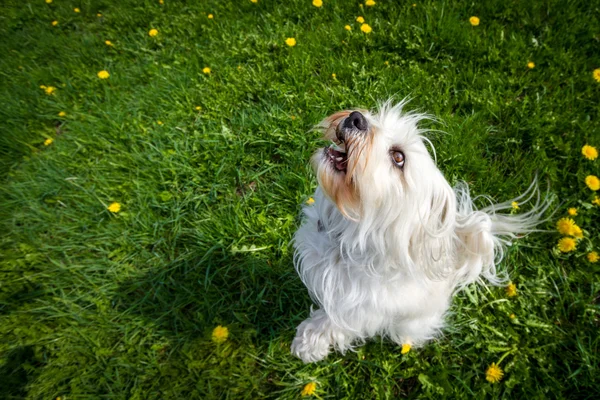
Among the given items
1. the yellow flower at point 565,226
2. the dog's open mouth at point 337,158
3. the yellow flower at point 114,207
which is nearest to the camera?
the dog's open mouth at point 337,158

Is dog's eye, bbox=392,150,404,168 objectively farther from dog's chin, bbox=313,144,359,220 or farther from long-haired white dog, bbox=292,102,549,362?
dog's chin, bbox=313,144,359,220

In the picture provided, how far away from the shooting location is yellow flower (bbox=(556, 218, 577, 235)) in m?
2.24

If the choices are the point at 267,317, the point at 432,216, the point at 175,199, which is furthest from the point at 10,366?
the point at 432,216

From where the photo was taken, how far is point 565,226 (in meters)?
2.26

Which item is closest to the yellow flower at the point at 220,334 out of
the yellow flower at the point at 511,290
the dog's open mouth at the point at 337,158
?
the dog's open mouth at the point at 337,158

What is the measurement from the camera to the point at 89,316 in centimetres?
228

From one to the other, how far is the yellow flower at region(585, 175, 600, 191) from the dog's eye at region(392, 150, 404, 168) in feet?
6.42

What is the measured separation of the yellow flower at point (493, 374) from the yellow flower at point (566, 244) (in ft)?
2.91

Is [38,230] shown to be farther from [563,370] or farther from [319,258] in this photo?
[563,370]

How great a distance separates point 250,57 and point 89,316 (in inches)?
101

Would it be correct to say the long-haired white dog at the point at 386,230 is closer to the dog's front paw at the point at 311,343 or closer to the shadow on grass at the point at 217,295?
the dog's front paw at the point at 311,343

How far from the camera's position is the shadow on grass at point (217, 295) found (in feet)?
7.35

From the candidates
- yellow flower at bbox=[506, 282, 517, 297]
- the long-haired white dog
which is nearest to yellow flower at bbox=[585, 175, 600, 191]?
yellow flower at bbox=[506, 282, 517, 297]

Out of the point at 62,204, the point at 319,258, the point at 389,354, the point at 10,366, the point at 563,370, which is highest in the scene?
the point at 319,258
